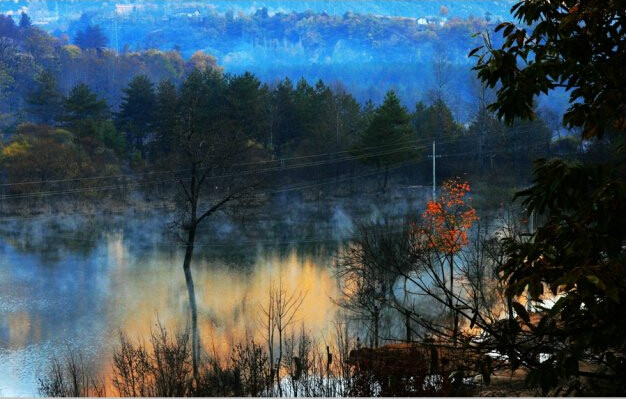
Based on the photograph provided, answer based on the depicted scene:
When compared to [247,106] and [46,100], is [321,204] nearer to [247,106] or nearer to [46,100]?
[247,106]

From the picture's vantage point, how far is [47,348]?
16.3m

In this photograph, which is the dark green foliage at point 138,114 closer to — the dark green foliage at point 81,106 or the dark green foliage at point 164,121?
the dark green foliage at point 164,121

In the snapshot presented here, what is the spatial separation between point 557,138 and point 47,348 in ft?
83.6

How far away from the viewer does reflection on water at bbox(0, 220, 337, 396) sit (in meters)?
16.7

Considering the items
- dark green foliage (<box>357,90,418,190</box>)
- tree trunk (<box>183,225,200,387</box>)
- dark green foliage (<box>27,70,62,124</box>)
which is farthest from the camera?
dark green foliage (<box>27,70,62,124</box>)

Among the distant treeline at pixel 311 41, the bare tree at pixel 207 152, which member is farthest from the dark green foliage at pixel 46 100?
the distant treeline at pixel 311 41

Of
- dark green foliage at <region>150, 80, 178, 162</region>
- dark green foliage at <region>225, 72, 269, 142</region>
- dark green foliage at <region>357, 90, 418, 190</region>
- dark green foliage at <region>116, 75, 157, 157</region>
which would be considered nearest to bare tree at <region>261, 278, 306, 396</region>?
dark green foliage at <region>357, 90, 418, 190</region>

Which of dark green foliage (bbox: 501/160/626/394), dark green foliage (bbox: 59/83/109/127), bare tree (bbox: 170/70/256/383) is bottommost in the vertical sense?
dark green foliage (bbox: 501/160/626/394)

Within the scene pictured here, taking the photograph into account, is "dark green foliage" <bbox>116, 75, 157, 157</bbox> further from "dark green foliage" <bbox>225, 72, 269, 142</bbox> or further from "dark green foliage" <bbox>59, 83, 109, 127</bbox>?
"dark green foliage" <bbox>225, 72, 269, 142</bbox>

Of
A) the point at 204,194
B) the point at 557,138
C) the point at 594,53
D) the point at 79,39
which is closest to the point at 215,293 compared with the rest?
the point at 204,194

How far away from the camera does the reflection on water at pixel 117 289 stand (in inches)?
656

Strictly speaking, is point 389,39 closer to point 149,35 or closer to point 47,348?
point 149,35

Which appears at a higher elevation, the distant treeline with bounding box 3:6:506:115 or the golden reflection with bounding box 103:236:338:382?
the distant treeline with bounding box 3:6:506:115

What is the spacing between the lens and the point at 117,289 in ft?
70.5
